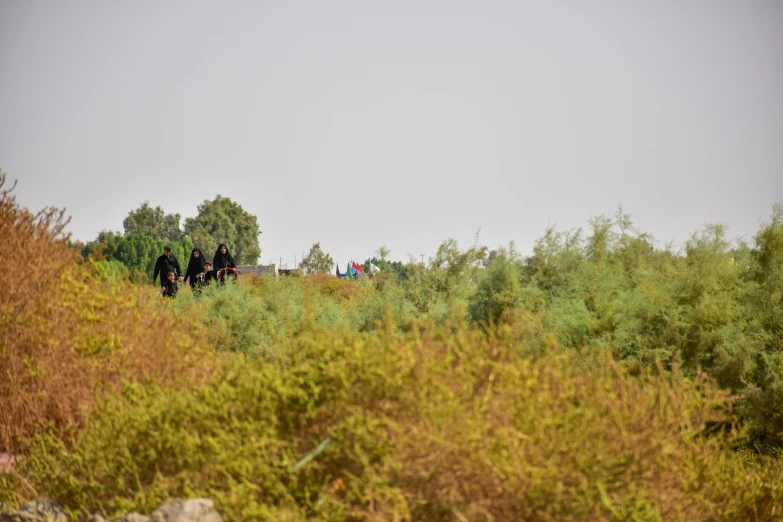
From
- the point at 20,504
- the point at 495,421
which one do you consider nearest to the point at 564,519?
the point at 495,421

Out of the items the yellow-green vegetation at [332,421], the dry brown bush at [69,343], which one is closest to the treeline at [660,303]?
the yellow-green vegetation at [332,421]

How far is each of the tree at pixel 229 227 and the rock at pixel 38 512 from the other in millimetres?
103354

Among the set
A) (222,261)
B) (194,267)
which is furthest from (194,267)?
(222,261)

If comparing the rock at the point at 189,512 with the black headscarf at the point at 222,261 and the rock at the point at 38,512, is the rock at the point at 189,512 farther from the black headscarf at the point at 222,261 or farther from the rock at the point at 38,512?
the black headscarf at the point at 222,261

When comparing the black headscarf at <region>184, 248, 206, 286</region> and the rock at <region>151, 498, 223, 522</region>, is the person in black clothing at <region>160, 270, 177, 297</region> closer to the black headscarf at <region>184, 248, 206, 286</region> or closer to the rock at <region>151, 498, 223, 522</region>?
the black headscarf at <region>184, 248, 206, 286</region>

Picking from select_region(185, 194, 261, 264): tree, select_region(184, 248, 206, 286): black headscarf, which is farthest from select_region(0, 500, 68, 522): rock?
select_region(185, 194, 261, 264): tree

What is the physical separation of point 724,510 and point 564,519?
202cm

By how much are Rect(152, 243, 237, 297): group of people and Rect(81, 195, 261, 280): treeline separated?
235 ft

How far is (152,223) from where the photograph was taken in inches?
4761

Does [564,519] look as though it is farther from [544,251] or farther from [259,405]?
[544,251]

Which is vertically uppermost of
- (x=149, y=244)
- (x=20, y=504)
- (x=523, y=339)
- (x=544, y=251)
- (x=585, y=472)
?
(x=149, y=244)

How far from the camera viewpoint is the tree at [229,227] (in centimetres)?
10988

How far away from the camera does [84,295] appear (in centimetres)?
744

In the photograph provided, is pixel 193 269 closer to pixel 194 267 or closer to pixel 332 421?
pixel 194 267
